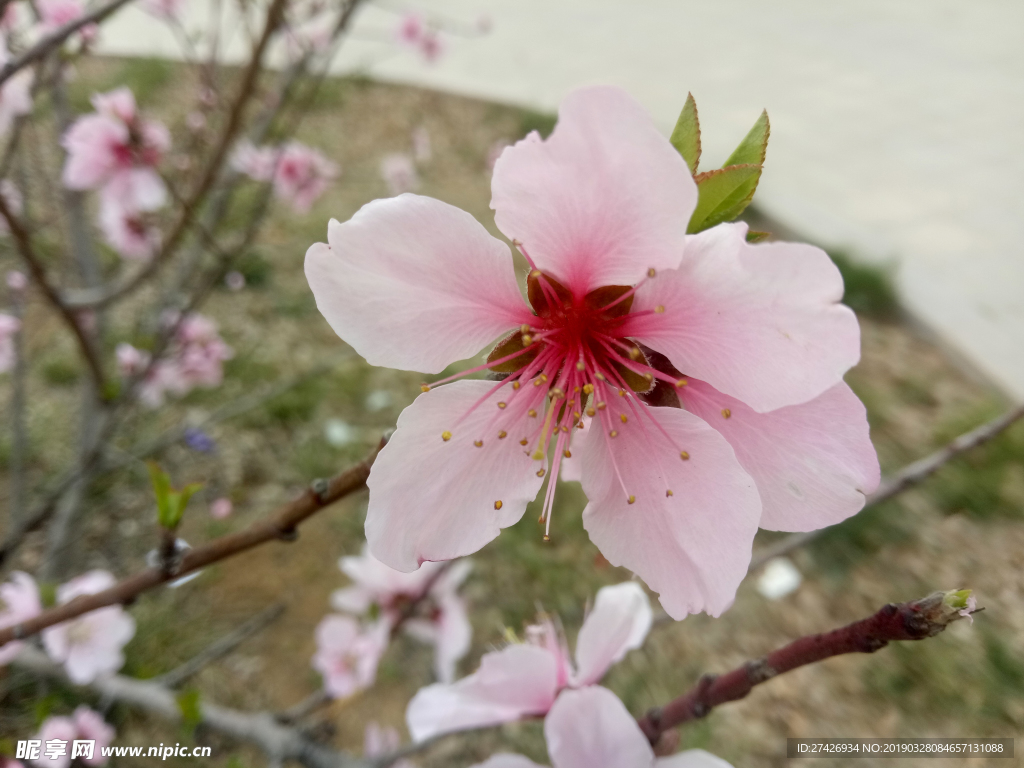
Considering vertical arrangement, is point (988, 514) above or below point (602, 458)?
below

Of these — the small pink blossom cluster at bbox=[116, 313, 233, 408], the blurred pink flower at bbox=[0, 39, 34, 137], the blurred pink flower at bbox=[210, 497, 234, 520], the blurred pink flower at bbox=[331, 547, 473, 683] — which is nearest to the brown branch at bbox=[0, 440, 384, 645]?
the blurred pink flower at bbox=[331, 547, 473, 683]

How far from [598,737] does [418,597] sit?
0.73 m

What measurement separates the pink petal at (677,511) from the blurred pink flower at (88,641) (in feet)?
2.89

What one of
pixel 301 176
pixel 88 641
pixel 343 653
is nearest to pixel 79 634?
pixel 88 641

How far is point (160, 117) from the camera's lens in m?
3.57

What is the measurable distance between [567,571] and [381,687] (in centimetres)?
58

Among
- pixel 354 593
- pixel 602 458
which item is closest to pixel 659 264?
pixel 602 458

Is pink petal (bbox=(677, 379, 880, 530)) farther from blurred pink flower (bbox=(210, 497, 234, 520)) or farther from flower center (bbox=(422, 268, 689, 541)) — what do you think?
blurred pink flower (bbox=(210, 497, 234, 520))

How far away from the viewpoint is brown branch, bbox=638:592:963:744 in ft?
0.97

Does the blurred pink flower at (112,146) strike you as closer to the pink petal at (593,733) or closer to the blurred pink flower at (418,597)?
the blurred pink flower at (418,597)

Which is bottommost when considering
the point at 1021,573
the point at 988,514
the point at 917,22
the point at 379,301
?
the point at 988,514

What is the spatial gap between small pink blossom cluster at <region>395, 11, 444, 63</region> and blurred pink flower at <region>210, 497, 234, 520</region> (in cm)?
220

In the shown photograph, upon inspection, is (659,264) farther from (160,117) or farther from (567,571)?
(160,117)

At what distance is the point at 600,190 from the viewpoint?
34cm
